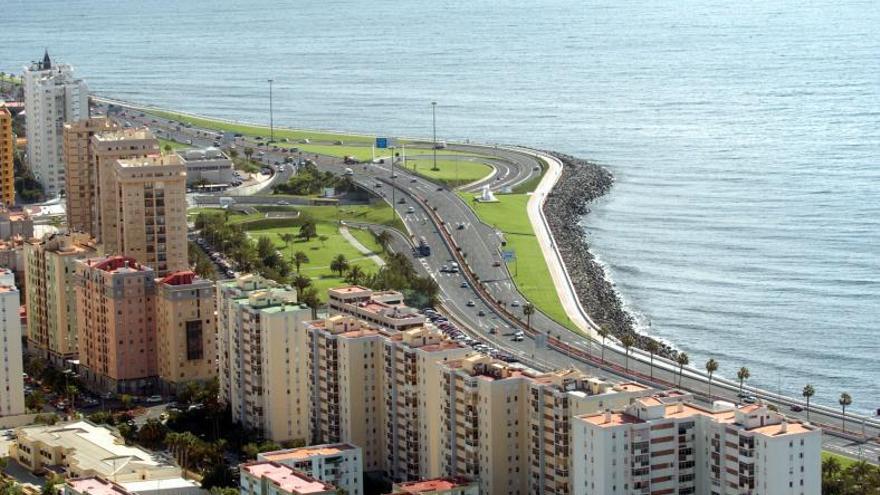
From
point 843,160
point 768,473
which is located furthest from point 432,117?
point 768,473

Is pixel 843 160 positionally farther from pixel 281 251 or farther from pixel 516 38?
pixel 516 38

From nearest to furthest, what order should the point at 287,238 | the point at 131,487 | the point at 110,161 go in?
1. the point at 131,487
2. the point at 110,161
3. the point at 287,238

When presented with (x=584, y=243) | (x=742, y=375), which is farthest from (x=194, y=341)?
(x=584, y=243)

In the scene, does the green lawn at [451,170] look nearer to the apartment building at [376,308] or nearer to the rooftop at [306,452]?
the apartment building at [376,308]

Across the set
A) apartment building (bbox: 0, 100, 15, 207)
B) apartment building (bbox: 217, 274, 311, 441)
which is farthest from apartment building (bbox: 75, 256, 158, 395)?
apartment building (bbox: 0, 100, 15, 207)

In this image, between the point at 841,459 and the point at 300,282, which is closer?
the point at 841,459

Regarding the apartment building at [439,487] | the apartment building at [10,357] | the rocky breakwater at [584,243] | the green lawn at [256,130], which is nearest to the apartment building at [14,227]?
the apartment building at [10,357]

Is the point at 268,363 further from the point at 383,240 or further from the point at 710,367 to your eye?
the point at 383,240

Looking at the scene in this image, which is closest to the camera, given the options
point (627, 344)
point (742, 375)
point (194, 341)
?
point (742, 375)
